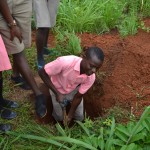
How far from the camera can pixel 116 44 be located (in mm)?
4707

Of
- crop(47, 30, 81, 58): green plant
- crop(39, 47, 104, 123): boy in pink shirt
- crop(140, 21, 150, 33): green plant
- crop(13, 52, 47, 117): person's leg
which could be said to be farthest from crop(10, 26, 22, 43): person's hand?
crop(140, 21, 150, 33): green plant

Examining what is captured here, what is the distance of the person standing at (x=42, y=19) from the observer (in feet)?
13.3

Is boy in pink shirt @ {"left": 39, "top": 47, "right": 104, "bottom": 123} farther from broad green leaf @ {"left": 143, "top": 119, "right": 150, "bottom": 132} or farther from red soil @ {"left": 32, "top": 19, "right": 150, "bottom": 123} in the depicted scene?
broad green leaf @ {"left": 143, "top": 119, "right": 150, "bottom": 132}

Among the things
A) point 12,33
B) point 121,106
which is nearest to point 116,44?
point 121,106

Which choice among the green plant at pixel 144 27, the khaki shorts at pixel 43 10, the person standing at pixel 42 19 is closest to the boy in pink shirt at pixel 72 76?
the person standing at pixel 42 19

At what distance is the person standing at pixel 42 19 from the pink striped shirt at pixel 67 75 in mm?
679

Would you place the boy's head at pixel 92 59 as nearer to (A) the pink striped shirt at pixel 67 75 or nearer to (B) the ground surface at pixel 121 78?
(A) the pink striped shirt at pixel 67 75

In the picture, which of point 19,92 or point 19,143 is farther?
point 19,92

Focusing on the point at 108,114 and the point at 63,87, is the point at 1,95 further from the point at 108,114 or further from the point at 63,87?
the point at 108,114

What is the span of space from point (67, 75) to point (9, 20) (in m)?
0.72

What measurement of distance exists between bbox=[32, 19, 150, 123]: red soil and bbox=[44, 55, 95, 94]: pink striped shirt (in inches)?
17.8

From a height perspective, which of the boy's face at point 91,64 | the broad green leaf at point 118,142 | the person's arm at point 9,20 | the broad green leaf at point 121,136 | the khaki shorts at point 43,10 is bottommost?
the broad green leaf at point 118,142

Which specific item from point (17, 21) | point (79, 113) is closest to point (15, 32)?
point (17, 21)

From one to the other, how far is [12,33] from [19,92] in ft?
2.75
